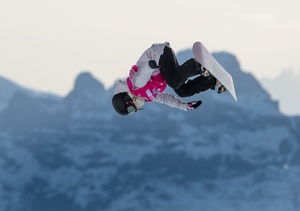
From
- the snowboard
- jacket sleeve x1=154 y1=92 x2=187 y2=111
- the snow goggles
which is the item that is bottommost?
the snowboard

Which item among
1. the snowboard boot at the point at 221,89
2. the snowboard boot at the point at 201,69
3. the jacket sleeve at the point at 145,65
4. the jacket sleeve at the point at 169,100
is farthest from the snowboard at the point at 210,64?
the jacket sleeve at the point at 169,100

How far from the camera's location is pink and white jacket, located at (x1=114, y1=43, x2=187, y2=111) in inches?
629

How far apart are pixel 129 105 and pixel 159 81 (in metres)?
1.28

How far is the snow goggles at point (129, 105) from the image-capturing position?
57.1ft

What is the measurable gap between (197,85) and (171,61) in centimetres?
98

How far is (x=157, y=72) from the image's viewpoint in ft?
54.0

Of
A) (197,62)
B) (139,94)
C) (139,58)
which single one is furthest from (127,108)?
(197,62)

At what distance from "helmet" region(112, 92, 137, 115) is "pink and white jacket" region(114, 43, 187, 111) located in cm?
17

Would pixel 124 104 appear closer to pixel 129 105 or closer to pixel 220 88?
pixel 129 105

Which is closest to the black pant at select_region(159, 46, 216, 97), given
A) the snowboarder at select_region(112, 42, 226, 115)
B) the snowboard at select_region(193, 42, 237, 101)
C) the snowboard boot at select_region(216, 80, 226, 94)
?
the snowboarder at select_region(112, 42, 226, 115)

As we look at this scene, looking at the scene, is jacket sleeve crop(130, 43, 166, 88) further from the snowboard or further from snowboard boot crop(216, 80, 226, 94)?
snowboard boot crop(216, 80, 226, 94)

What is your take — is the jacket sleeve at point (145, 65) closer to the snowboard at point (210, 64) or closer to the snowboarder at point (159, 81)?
the snowboarder at point (159, 81)

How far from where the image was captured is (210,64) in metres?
15.0

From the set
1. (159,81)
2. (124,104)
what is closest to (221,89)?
(159,81)
